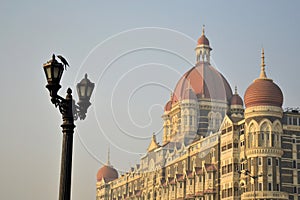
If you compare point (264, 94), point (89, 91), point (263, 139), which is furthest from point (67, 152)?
point (264, 94)

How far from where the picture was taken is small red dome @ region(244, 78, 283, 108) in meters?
58.8

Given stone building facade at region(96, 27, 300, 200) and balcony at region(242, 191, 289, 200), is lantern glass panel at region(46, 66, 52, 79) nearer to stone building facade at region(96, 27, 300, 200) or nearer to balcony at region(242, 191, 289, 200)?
stone building facade at region(96, 27, 300, 200)

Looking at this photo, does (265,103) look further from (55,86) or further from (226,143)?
(55,86)

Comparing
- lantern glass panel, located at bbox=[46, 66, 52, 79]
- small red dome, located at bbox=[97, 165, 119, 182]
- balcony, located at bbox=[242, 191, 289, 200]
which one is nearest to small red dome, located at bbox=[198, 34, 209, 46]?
small red dome, located at bbox=[97, 165, 119, 182]

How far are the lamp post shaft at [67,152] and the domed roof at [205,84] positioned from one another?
238ft

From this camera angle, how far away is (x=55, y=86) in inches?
399

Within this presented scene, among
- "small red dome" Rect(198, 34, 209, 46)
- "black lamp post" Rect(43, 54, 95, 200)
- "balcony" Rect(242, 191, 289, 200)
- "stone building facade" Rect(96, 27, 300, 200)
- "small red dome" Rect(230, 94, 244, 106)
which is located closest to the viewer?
"black lamp post" Rect(43, 54, 95, 200)

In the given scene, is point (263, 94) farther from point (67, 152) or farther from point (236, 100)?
point (67, 152)

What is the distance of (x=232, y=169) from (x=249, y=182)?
291 cm

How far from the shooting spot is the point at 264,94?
58.9 meters

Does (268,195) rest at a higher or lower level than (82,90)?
higher

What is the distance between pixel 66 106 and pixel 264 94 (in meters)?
50.1

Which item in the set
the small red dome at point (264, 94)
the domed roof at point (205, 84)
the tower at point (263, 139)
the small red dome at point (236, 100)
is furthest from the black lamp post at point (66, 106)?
Answer: the domed roof at point (205, 84)

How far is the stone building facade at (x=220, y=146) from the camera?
5797 centimetres
